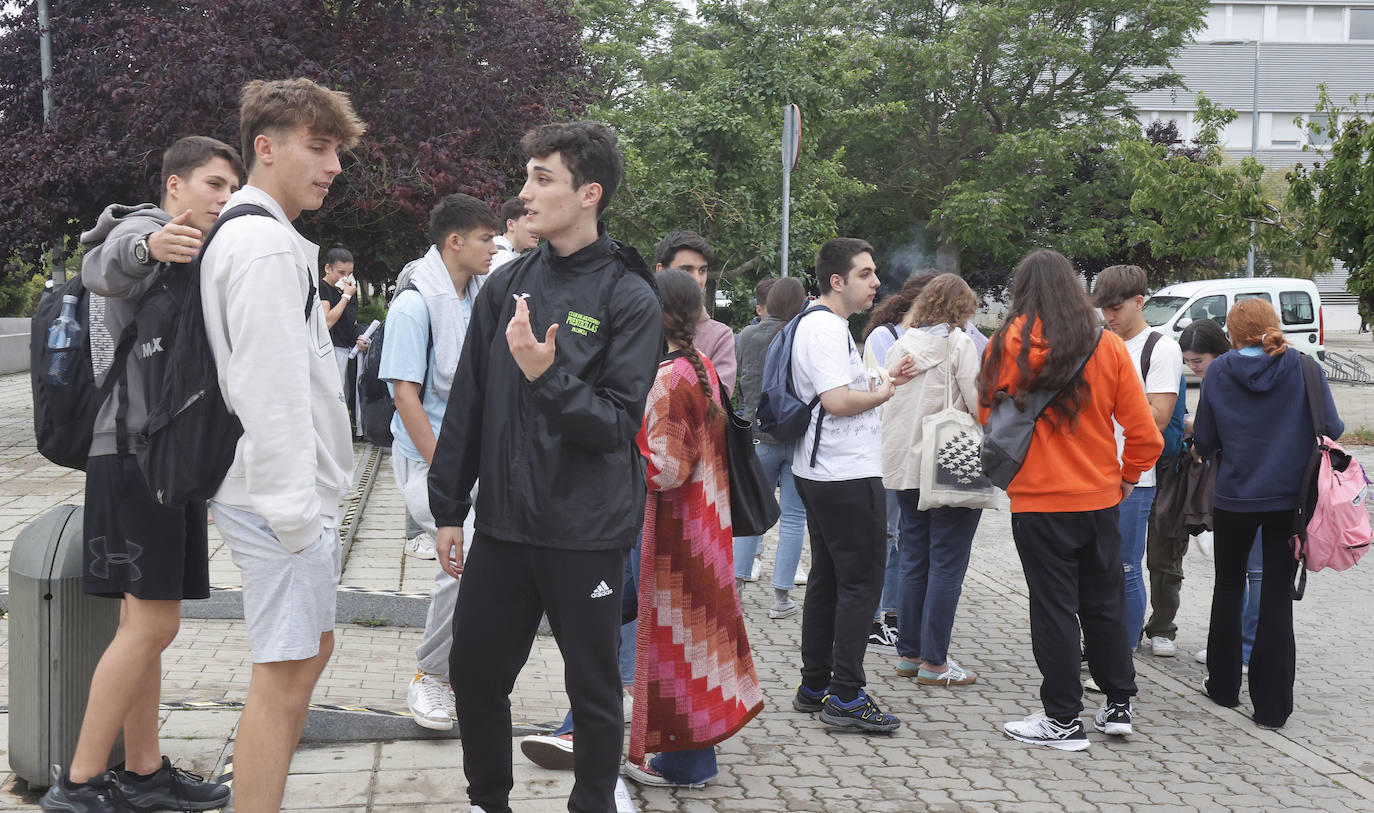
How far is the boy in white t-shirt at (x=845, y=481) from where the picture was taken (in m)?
5.09

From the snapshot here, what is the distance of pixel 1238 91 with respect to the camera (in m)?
52.7

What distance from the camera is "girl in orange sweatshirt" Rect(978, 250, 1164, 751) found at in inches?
199

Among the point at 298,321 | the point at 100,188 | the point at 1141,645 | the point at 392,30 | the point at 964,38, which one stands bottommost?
the point at 1141,645

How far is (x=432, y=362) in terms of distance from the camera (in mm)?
4695

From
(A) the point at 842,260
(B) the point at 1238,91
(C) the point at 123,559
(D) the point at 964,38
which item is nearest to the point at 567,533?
(C) the point at 123,559

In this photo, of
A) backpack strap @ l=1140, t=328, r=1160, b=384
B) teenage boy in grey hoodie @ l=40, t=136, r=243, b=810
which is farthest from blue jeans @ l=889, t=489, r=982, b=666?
teenage boy in grey hoodie @ l=40, t=136, r=243, b=810

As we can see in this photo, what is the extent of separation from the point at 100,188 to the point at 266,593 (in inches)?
456

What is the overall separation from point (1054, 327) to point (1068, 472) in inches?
22.6

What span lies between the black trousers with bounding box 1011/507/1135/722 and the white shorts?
Answer: 117 inches

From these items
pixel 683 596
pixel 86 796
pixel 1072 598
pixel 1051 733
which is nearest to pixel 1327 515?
pixel 1072 598

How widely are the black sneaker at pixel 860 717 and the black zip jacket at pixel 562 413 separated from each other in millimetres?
1979

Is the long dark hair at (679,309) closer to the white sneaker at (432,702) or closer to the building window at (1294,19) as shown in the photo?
the white sneaker at (432,702)

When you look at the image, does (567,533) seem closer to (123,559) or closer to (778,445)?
(123,559)

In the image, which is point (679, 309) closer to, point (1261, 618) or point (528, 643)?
point (528, 643)
